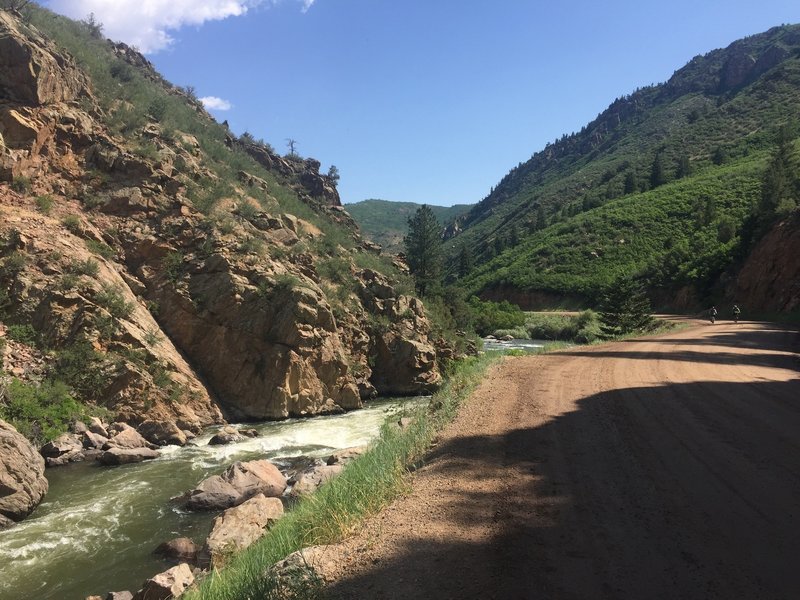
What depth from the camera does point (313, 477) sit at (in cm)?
1148

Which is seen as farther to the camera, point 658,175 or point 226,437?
point 658,175

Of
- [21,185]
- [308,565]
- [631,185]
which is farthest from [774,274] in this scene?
[631,185]

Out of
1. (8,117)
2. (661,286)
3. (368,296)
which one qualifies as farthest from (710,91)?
(8,117)

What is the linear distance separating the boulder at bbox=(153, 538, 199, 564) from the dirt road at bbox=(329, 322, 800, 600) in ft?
15.8

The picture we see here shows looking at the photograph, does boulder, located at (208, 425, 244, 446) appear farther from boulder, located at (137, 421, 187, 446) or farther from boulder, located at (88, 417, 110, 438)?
boulder, located at (88, 417, 110, 438)

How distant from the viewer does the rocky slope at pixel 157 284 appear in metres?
16.2

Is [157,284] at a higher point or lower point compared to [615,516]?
higher

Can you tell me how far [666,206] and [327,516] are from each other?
7967 cm

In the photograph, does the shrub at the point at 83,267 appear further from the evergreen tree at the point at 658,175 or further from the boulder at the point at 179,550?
the evergreen tree at the point at 658,175

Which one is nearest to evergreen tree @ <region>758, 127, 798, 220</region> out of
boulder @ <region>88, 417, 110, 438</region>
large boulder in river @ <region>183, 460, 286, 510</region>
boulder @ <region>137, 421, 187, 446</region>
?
large boulder in river @ <region>183, 460, 286, 510</region>

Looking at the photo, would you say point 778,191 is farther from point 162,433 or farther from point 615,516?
point 162,433

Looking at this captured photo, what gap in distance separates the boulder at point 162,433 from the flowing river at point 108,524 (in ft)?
1.47

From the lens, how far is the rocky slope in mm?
16219

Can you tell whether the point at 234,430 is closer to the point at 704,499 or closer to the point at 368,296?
the point at 368,296
